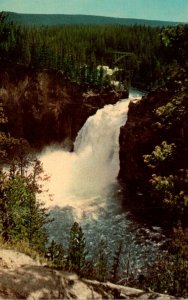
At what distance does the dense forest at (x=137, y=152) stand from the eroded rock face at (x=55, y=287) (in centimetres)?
94

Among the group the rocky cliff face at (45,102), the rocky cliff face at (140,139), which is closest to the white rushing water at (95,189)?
the rocky cliff face at (140,139)

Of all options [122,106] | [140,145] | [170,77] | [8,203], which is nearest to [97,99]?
[122,106]

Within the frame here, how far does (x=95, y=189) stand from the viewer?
6353 centimetres

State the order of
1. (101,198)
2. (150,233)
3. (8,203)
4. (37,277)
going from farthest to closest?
(101,198)
(150,233)
(8,203)
(37,277)

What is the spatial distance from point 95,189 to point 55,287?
50957 millimetres

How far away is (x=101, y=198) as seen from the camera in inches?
2355

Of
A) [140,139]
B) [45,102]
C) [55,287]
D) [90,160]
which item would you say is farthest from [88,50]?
[55,287]

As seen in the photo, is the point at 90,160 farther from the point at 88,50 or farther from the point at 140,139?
the point at 88,50

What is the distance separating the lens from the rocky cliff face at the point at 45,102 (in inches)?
3302

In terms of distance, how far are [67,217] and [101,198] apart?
25.6ft

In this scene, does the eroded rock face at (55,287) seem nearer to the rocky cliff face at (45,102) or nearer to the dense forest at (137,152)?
the dense forest at (137,152)

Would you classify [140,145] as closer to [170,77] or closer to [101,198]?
[101,198]

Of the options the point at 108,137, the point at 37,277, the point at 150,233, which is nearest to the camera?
the point at 37,277

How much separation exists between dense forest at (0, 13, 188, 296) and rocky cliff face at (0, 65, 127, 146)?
310cm
